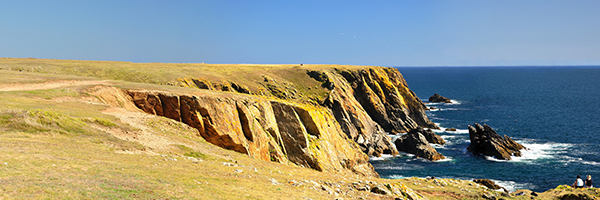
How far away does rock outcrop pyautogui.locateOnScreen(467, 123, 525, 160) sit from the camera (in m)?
60.3

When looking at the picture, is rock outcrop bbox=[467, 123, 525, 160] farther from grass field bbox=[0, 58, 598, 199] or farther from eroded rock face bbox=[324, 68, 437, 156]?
grass field bbox=[0, 58, 598, 199]

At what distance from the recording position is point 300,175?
79.2ft

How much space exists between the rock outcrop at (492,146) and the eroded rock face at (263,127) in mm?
28163

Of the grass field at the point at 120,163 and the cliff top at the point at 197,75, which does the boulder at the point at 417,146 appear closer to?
the cliff top at the point at 197,75

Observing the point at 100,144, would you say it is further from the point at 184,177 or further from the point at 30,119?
the point at 184,177

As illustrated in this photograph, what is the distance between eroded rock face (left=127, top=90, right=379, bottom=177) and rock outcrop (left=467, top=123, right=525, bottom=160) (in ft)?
92.4

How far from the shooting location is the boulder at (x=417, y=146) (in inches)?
2383

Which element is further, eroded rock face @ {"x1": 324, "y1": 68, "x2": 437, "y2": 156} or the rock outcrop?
eroded rock face @ {"x1": 324, "y1": 68, "x2": 437, "y2": 156}

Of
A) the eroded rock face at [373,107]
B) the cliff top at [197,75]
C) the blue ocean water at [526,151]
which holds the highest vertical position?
the cliff top at [197,75]

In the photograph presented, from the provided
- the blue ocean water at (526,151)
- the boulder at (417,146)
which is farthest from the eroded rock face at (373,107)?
the blue ocean water at (526,151)

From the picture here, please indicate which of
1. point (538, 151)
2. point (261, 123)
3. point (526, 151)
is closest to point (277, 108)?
point (261, 123)

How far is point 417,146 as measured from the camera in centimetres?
6291

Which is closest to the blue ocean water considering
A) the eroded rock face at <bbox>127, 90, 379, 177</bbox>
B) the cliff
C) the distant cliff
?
the cliff

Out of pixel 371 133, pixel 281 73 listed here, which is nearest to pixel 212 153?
pixel 371 133
